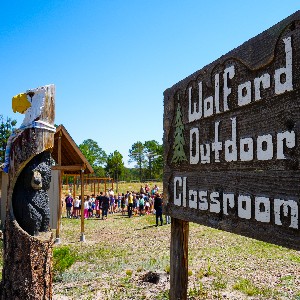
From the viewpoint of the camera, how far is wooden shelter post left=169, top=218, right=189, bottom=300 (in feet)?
11.5

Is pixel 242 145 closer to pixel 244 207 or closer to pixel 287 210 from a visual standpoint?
pixel 244 207

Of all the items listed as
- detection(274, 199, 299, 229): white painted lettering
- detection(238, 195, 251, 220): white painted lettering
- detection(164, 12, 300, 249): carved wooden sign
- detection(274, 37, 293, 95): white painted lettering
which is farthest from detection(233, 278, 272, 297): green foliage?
detection(274, 37, 293, 95): white painted lettering

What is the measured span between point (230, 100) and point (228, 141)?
0.32 meters

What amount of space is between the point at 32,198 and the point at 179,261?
2.20 metres

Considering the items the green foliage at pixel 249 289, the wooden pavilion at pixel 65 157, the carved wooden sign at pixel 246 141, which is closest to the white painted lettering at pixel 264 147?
the carved wooden sign at pixel 246 141

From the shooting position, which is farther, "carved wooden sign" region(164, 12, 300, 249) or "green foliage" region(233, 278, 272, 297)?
"green foliage" region(233, 278, 272, 297)

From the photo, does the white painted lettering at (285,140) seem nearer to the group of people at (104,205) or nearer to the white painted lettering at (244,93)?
the white painted lettering at (244,93)

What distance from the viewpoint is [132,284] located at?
7.06 meters

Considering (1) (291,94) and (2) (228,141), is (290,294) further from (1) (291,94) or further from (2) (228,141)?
(1) (291,94)

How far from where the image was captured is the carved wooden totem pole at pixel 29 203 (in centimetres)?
425

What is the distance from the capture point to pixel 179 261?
3.56 m

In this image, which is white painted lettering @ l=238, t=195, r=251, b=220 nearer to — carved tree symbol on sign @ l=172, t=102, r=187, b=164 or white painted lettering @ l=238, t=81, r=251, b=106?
white painted lettering @ l=238, t=81, r=251, b=106

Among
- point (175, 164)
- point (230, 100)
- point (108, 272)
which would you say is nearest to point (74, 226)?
point (108, 272)

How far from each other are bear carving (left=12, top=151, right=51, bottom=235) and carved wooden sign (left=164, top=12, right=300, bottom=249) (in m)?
2.11
